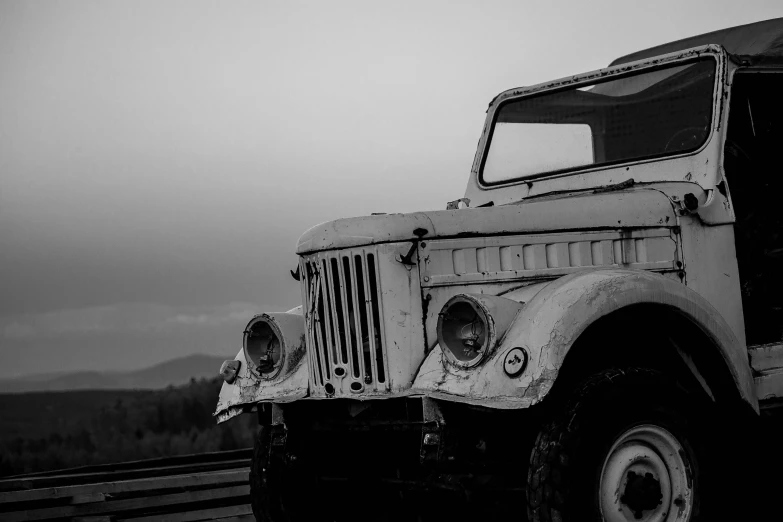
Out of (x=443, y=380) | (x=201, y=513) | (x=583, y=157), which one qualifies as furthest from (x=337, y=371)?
(x=201, y=513)

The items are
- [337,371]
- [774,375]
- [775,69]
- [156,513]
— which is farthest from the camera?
[156,513]

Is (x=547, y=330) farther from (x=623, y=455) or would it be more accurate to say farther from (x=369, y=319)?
(x=369, y=319)

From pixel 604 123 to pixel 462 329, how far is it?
2.27m

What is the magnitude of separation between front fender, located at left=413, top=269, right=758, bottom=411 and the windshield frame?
125 cm

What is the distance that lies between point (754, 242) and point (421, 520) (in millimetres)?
2577

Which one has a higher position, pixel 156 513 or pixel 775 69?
pixel 775 69

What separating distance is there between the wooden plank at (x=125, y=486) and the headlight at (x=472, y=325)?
3576mm

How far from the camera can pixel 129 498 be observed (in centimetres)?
777

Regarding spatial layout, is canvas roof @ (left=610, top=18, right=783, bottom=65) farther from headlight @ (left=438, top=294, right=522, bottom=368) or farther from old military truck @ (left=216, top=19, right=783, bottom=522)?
headlight @ (left=438, top=294, right=522, bottom=368)

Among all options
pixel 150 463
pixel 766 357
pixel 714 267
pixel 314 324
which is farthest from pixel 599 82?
pixel 150 463

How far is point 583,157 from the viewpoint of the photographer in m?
6.70

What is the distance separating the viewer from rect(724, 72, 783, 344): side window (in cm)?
632

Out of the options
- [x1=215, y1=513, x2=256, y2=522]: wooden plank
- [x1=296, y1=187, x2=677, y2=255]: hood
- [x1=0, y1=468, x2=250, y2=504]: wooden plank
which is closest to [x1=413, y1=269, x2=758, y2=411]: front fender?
[x1=296, y1=187, x2=677, y2=255]: hood

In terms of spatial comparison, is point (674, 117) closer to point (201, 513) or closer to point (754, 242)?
point (754, 242)
